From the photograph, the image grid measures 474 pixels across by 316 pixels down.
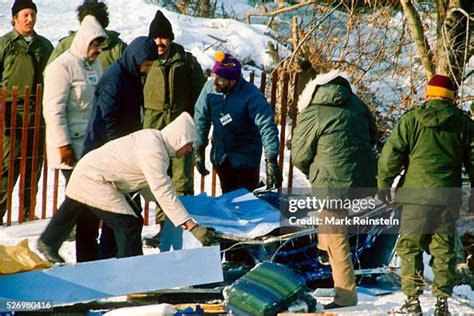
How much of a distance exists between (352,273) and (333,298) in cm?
23

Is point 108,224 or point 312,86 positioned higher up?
point 312,86

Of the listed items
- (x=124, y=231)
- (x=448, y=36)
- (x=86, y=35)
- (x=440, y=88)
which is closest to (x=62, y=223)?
(x=124, y=231)

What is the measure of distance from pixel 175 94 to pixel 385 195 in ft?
7.45

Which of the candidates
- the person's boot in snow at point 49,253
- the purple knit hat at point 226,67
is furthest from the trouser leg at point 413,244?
the person's boot in snow at point 49,253

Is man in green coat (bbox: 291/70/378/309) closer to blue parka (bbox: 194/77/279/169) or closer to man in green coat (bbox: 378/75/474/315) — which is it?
man in green coat (bbox: 378/75/474/315)

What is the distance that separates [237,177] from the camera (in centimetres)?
940

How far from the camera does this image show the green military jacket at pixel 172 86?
9695mm

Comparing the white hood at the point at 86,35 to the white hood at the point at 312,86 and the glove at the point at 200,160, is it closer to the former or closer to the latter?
the glove at the point at 200,160

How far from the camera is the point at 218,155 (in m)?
9.39

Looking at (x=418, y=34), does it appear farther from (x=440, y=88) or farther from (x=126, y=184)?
(x=126, y=184)

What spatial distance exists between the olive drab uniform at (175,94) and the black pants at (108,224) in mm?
1599

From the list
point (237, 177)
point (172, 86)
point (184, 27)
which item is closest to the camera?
point (237, 177)

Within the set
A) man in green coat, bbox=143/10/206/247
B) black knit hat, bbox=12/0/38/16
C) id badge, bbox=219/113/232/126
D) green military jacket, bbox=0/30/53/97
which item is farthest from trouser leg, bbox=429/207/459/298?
black knit hat, bbox=12/0/38/16

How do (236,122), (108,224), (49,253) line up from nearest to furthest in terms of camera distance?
(108,224) < (49,253) < (236,122)
